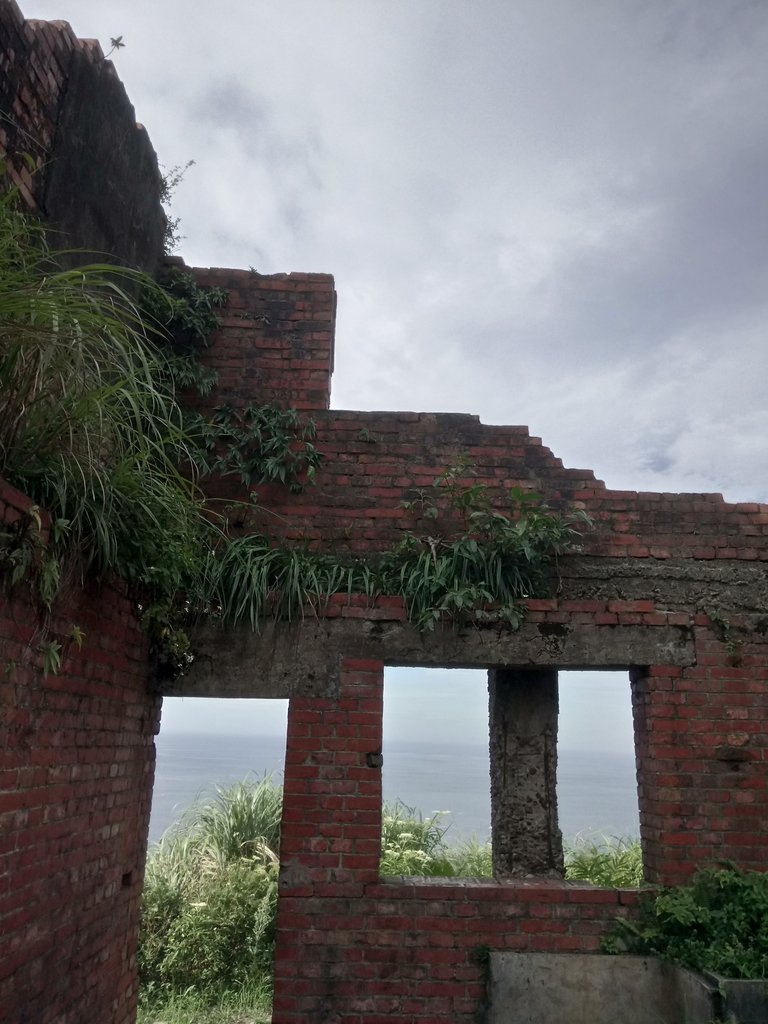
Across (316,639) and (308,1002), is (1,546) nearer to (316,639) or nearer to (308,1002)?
(316,639)

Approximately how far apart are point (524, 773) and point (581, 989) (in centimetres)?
126

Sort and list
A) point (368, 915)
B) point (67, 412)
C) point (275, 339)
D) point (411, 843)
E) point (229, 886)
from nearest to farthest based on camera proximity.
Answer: point (67, 412) → point (368, 915) → point (275, 339) → point (229, 886) → point (411, 843)

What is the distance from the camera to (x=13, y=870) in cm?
296

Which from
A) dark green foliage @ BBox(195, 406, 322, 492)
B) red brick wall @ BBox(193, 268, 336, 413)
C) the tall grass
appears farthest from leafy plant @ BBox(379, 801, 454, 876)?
the tall grass

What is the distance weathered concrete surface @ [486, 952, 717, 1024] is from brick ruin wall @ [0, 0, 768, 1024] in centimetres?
9

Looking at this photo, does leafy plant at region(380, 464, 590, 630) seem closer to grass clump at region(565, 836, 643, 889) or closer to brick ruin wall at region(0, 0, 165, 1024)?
brick ruin wall at region(0, 0, 165, 1024)

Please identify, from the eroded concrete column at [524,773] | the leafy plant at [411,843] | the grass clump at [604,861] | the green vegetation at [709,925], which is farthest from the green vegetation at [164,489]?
the leafy plant at [411,843]

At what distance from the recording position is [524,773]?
5.22 meters

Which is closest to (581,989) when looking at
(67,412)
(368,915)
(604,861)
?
(368,915)

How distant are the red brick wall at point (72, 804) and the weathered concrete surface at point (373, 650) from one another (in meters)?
0.42

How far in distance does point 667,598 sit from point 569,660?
0.77 meters

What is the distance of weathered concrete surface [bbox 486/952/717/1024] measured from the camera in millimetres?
4250

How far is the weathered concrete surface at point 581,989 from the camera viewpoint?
4250 mm

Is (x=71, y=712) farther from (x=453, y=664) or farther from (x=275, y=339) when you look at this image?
(x=275, y=339)
